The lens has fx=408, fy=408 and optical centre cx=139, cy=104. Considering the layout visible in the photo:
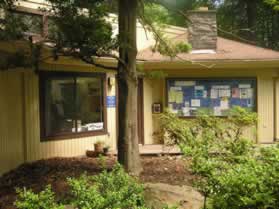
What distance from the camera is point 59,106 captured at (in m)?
10.2

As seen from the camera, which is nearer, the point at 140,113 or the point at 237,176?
the point at 237,176

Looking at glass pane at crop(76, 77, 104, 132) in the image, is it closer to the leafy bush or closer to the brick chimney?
the brick chimney

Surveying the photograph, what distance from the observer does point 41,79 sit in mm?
9664

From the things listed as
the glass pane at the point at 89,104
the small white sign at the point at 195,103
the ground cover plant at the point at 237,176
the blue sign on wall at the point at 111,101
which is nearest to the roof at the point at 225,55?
the small white sign at the point at 195,103

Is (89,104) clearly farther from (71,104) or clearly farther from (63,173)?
(63,173)

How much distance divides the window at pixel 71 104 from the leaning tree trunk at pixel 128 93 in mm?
2911

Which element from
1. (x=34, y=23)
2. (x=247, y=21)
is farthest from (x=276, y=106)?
(x=247, y=21)

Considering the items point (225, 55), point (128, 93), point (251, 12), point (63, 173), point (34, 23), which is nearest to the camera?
point (128, 93)

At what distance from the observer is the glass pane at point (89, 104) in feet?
35.4

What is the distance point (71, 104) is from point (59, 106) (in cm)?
42

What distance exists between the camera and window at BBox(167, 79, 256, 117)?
12.4m

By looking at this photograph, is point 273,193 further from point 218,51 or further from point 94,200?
point 218,51

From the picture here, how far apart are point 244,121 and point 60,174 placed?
3976 millimetres

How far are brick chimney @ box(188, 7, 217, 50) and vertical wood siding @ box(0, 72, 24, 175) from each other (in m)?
6.41
